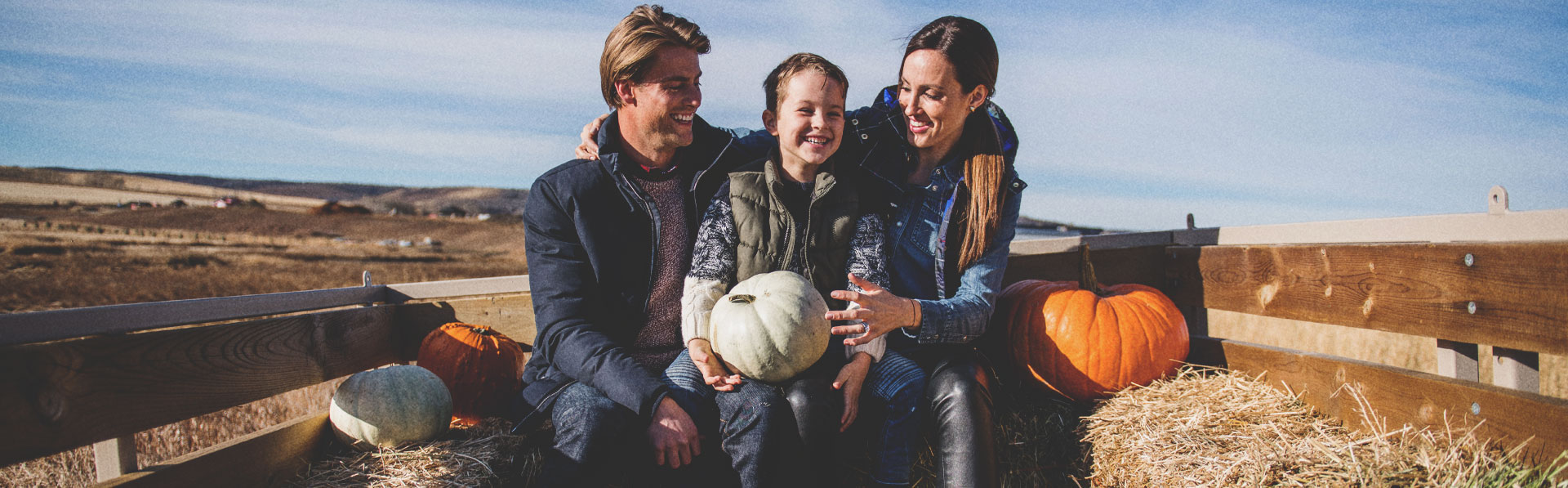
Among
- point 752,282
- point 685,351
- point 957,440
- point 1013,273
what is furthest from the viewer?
point 1013,273

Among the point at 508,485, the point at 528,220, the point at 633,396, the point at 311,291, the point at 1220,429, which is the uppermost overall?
the point at 528,220

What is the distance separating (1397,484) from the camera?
6.86ft

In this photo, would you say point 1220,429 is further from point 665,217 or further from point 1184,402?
point 665,217

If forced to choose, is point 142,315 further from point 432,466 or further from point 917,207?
point 917,207

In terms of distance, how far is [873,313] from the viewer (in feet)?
8.27

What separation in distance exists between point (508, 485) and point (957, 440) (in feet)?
5.11

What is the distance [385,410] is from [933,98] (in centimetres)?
238

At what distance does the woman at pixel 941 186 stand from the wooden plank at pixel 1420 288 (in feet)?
3.89

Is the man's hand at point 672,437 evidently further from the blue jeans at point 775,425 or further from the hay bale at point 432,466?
the hay bale at point 432,466

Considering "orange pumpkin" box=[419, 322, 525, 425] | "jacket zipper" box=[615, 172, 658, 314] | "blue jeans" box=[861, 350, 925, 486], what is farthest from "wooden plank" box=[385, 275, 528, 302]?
"blue jeans" box=[861, 350, 925, 486]

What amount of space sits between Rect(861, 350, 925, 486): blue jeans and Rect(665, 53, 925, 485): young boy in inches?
2.6

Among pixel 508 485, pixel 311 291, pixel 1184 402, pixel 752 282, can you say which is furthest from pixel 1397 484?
pixel 311 291

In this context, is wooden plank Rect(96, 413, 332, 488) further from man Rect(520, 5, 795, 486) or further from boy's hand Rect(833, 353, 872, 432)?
boy's hand Rect(833, 353, 872, 432)

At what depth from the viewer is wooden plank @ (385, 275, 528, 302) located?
13.0 feet
